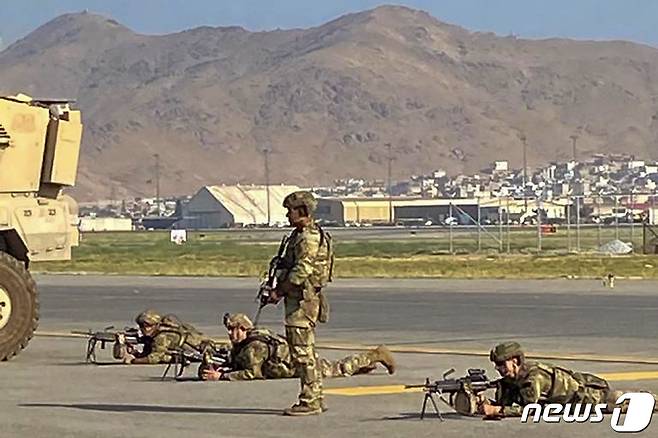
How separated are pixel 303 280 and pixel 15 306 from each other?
22.5 ft

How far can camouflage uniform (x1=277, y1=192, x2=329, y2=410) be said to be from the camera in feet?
47.6

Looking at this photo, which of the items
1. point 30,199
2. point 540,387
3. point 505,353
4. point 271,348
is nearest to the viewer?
point 505,353

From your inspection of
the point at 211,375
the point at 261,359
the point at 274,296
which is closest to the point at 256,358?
the point at 261,359

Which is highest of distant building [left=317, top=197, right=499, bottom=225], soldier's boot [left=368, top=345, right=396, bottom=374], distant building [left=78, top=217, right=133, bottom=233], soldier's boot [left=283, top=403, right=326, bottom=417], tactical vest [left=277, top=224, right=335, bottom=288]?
distant building [left=317, top=197, right=499, bottom=225]

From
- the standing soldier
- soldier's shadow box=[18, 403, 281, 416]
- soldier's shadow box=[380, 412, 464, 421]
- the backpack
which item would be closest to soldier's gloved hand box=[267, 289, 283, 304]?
the standing soldier

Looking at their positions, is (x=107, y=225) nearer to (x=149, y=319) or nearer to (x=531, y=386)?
(x=149, y=319)

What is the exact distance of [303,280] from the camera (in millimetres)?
14484

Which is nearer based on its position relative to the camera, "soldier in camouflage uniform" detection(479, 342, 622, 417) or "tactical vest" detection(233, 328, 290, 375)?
"soldier in camouflage uniform" detection(479, 342, 622, 417)

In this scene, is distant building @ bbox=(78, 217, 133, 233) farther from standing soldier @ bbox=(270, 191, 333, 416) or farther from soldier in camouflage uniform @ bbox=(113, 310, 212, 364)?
standing soldier @ bbox=(270, 191, 333, 416)

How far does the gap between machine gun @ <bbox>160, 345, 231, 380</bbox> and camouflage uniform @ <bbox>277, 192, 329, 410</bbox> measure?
11.0 ft

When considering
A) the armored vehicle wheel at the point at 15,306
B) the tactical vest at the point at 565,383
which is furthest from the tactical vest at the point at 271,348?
the tactical vest at the point at 565,383

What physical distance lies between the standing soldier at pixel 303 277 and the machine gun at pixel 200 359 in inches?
131

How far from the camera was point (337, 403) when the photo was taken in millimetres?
15742

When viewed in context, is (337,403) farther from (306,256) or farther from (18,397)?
(18,397)
